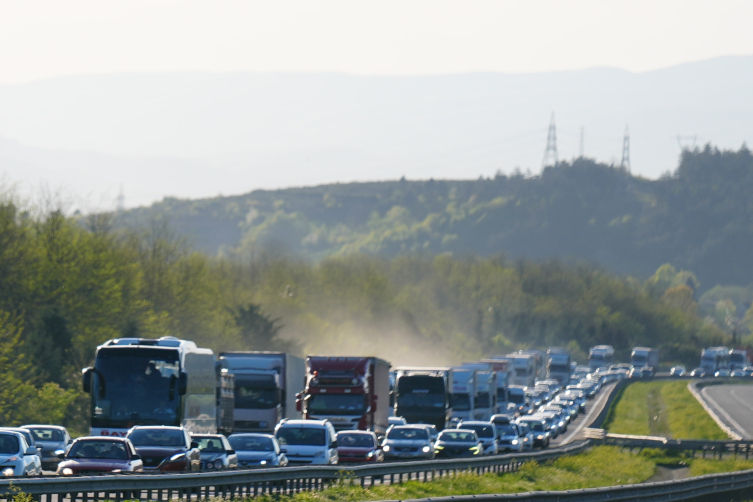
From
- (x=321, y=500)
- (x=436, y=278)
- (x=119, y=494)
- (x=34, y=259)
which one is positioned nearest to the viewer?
(x=119, y=494)

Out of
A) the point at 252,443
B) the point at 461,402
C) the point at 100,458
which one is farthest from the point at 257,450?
the point at 461,402

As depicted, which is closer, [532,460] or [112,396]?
[112,396]

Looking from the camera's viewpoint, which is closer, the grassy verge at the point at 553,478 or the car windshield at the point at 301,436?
the grassy verge at the point at 553,478

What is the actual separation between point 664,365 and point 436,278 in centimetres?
3406

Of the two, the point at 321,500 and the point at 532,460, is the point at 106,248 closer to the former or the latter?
the point at 532,460

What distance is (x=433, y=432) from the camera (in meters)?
44.7

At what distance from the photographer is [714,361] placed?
15375 cm

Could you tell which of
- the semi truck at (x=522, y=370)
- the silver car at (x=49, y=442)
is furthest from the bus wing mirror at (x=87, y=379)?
the semi truck at (x=522, y=370)

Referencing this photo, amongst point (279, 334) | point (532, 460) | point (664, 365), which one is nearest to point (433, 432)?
point (532, 460)

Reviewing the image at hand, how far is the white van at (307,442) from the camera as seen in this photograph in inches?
1282

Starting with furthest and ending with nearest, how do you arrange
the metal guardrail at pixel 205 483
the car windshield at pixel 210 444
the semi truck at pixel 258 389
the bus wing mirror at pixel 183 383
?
the semi truck at pixel 258 389
the bus wing mirror at pixel 183 383
the car windshield at pixel 210 444
the metal guardrail at pixel 205 483

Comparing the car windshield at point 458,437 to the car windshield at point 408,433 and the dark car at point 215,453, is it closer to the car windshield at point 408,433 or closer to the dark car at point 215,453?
the car windshield at point 408,433

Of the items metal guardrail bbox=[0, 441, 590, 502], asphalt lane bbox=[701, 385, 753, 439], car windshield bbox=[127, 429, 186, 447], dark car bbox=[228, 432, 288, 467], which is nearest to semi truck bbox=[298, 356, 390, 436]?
metal guardrail bbox=[0, 441, 590, 502]

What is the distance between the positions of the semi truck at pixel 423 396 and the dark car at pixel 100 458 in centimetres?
2709
